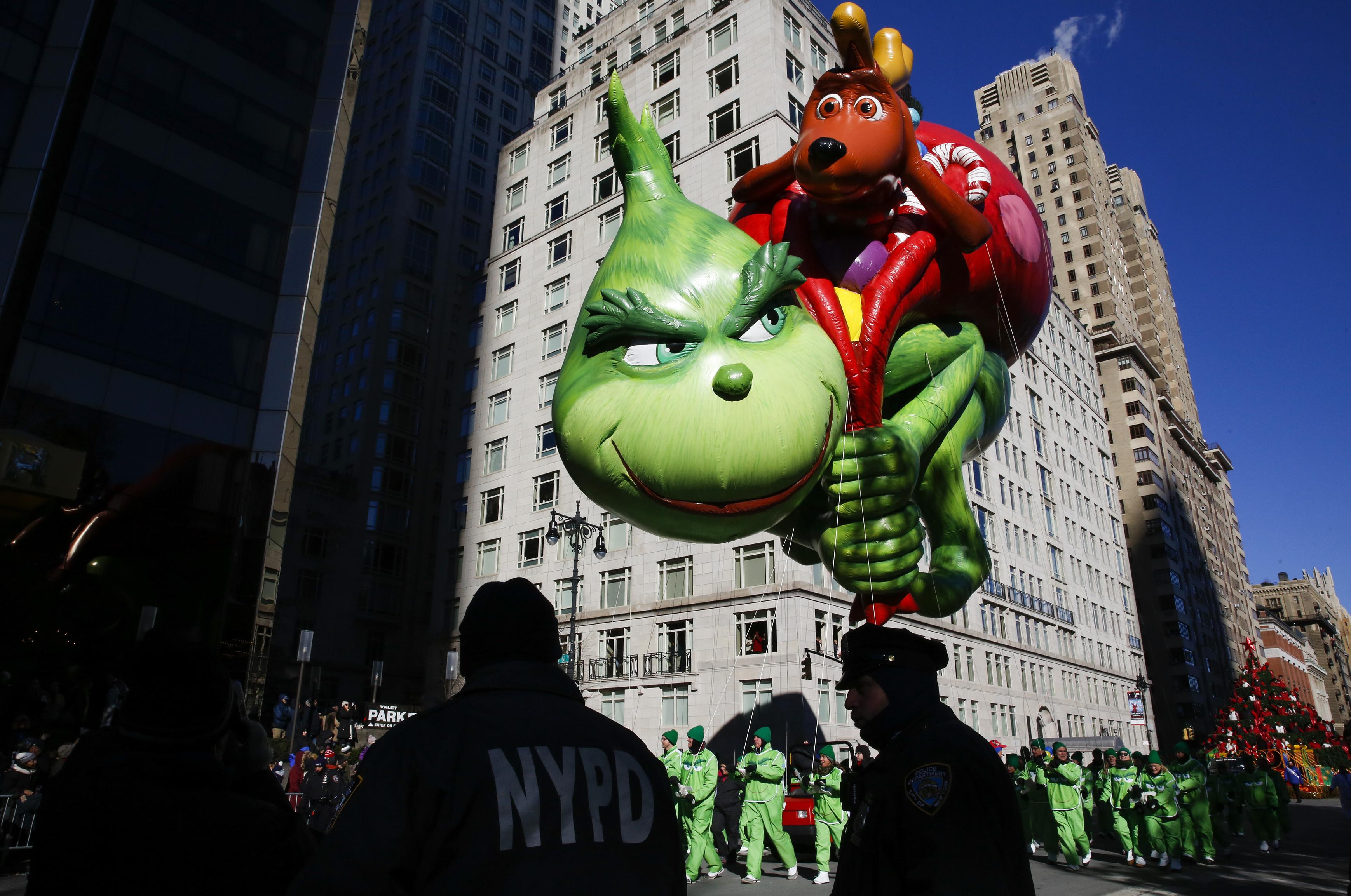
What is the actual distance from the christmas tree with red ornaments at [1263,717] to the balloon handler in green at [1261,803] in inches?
889

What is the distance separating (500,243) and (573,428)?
37.0m

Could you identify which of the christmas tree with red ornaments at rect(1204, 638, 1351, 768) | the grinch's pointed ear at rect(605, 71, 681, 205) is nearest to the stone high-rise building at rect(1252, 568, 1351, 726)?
the christmas tree with red ornaments at rect(1204, 638, 1351, 768)

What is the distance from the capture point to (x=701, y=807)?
36.4 feet

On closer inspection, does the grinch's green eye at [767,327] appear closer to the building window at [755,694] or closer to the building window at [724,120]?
the building window at [755,694]

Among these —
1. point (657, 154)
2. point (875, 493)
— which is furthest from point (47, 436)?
point (875, 493)

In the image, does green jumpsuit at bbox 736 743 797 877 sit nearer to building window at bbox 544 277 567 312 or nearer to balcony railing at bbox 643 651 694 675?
balcony railing at bbox 643 651 694 675

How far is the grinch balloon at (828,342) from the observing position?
12.6 feet

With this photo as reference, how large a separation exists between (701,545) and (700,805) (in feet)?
33.1

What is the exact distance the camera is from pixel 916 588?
471cm

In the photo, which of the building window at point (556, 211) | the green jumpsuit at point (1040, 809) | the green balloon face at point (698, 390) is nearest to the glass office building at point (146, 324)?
the green balloon face at point (698, 390)

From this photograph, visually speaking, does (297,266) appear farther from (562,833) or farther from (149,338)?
(562,833)

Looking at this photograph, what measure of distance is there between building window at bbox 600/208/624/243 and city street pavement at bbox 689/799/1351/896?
82.5 feet

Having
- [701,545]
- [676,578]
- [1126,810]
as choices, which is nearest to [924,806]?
[1126,810]

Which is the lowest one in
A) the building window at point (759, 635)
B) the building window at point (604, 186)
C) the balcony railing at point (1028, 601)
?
the building window at point (759, 635)
